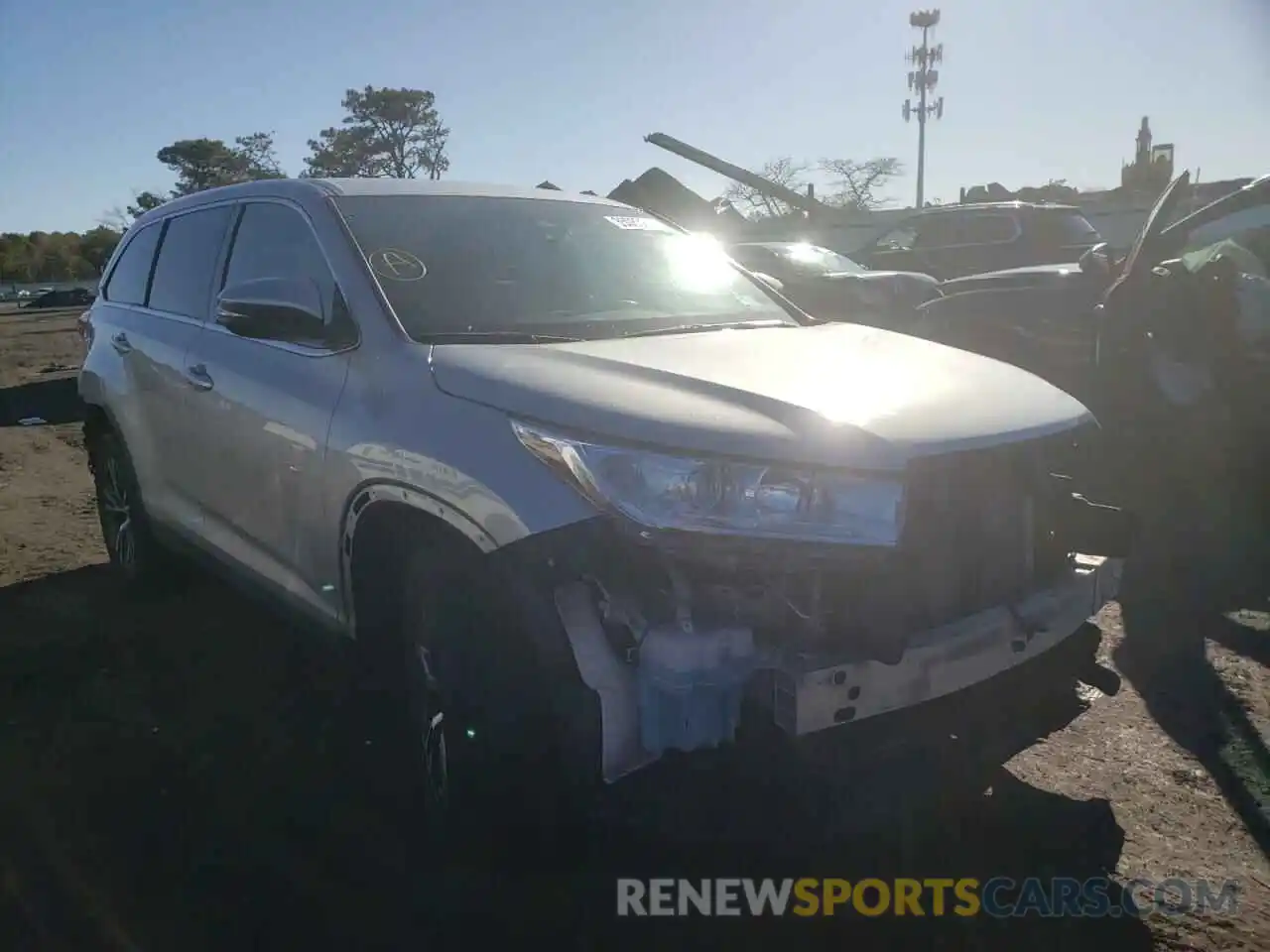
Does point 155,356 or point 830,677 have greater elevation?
point 155,356

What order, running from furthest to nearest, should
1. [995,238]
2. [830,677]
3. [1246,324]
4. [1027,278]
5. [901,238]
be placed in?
[901,238]
[995,238]
[1027,278]
[1246,324]
[830,677]

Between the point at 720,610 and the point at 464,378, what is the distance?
0.88 m

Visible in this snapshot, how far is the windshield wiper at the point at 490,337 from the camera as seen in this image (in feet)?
9.59

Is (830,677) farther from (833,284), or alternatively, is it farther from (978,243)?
(978,243)

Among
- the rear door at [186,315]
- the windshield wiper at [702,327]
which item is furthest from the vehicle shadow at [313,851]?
the windshield wiper at [702,327]

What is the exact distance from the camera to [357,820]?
3023mm

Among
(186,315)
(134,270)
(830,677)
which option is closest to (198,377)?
(186,315)

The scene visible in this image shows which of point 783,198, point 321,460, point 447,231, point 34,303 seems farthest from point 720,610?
point 34,303

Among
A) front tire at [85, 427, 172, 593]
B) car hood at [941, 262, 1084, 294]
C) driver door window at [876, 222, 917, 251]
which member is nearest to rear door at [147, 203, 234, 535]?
front tire at [85, 427, 172, 593]

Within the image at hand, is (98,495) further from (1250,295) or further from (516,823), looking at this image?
(1250,295)

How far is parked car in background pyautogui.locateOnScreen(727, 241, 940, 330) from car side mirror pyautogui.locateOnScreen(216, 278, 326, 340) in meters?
4.05

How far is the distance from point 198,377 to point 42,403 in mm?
10143

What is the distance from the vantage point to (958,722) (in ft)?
7.84

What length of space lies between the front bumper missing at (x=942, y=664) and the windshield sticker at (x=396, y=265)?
172 cm
